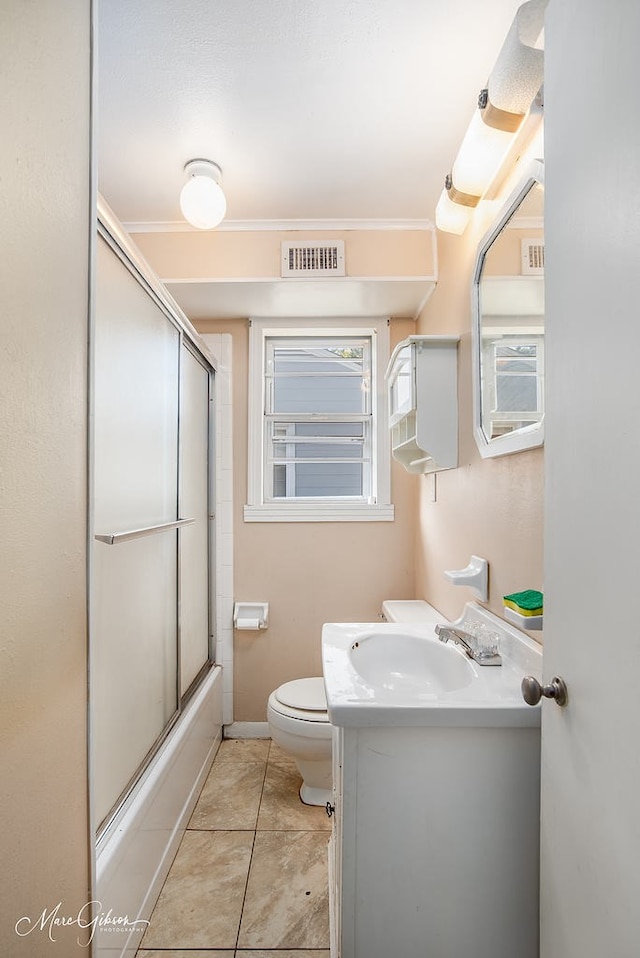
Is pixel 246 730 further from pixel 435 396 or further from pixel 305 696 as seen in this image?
pixel 435 396

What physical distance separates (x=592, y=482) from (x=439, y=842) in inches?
34.1

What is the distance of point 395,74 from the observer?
4.89 ft

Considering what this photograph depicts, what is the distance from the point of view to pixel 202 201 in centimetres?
185

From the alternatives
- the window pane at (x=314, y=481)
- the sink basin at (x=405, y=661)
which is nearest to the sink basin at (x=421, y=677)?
the sink basin at (x=405, y=661)

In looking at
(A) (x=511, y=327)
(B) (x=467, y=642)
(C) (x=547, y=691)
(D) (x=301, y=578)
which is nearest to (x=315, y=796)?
(D) (x=301, y=578)

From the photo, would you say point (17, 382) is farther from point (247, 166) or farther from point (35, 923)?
point (247, 166)

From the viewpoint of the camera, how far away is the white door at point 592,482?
670 millimetres

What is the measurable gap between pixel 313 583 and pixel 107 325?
1.73 meters

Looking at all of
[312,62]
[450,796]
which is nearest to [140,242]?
[312,62]

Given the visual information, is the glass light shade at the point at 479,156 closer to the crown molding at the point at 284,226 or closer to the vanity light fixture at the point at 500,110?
the vanity light fixture at the point at 500,110

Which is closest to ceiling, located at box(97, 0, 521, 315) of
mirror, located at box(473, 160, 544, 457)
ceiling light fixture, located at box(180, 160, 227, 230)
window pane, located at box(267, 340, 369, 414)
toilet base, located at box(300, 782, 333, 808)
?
ceiling light fixture, located at box(180, 160, 227, 230)

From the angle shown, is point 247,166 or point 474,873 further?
point 247,166

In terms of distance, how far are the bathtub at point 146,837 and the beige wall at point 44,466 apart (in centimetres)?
26

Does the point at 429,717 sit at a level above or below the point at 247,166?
below
